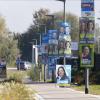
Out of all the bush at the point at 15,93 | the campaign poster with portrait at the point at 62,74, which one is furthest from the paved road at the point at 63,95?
the bush at the point at 15,93

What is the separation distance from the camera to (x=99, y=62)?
5025 cm

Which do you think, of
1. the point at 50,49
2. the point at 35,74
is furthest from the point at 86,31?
the point at 35,74

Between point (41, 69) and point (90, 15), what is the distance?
3228 cm

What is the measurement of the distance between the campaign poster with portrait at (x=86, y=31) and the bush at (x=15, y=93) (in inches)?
297

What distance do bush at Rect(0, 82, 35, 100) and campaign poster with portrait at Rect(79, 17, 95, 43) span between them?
7.54 metres

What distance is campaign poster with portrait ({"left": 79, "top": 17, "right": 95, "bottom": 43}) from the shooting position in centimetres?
3072

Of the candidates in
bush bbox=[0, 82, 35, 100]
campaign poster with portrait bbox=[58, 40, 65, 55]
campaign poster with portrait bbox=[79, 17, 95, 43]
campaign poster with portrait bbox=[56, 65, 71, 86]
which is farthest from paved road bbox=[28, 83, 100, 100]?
campaign poster with portrait bbox=[58, 40, 65, 55]

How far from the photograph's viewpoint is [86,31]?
102 feet

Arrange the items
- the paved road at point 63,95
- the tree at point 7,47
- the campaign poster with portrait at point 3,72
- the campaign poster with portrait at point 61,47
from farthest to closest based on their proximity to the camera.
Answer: the tree at point 7,47 → the campaign poster with portrait at point 3,72 → the campaign poster with portrait at point 61,47 → the paved road at point 63,95

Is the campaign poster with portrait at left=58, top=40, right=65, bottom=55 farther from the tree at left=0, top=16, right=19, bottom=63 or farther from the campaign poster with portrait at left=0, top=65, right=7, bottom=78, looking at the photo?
the tree at left=0, top=16, right=19, bottom=63

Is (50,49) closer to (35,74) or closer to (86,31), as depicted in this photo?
(35,74)

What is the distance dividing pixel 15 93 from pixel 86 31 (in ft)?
30.7

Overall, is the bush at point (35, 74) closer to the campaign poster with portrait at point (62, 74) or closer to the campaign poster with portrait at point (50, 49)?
the campaign poster with portrait at point (50, 49)

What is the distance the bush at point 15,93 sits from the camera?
2174 centimetres
